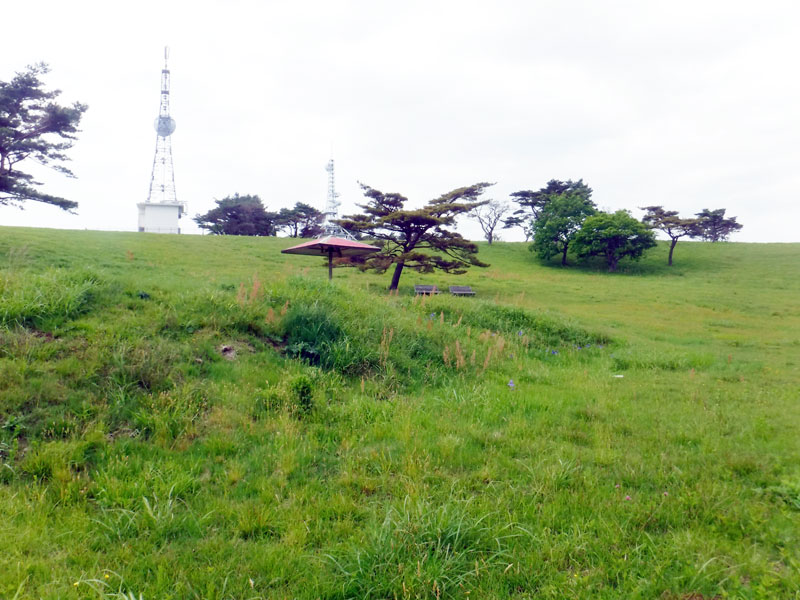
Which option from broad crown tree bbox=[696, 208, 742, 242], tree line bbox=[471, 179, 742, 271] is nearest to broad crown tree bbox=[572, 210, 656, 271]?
tree line bbox=[471, 179, 742, 271]

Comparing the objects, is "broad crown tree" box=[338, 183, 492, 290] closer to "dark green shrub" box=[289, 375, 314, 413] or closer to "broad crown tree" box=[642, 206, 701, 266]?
"dark green shrub" box=[289, 375, 314, 413]

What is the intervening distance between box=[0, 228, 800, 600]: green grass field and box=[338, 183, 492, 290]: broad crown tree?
10.8 m

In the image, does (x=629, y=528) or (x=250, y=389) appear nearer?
(x=629, y=528)

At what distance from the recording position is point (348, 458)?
3.76 metres

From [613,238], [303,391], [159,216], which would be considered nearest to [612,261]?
[613,238]

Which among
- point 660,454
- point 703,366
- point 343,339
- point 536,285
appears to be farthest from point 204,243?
point 660,454

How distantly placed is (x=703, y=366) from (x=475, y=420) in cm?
620

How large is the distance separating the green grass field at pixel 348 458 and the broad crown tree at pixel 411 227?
10767 millimetres

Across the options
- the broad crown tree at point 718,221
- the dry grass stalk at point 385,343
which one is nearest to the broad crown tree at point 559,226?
the broad crown tree at point 718,221

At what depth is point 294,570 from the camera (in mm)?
2518

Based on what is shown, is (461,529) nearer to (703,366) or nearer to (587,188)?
(703,366)

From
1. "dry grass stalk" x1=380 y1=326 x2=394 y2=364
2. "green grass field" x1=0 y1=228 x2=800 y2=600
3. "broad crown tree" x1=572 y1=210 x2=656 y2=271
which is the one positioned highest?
"broad crown tree" x1=572 y1=210 x2=656 y2=271

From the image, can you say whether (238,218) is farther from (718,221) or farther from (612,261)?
(718,221)

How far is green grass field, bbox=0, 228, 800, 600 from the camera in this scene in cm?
251
